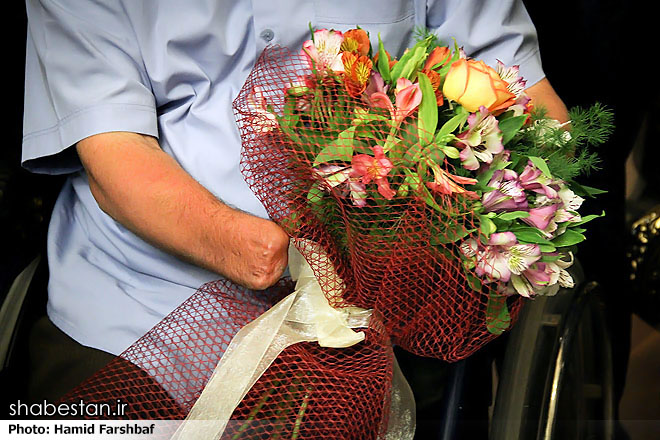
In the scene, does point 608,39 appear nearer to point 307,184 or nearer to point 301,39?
point 301,39

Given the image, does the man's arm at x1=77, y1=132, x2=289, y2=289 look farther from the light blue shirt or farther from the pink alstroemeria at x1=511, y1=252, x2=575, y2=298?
the pink alstroemeria at x1=511, y1=252, x2=575, y2=298

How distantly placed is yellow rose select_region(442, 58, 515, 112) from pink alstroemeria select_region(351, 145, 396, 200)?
0.32ft

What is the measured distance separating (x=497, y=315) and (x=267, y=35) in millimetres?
499

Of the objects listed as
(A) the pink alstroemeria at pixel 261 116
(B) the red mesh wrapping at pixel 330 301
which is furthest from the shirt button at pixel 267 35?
(A) the pink alstroemeria at pixel 261 116

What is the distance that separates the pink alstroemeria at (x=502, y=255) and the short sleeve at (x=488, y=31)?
49 centimetres

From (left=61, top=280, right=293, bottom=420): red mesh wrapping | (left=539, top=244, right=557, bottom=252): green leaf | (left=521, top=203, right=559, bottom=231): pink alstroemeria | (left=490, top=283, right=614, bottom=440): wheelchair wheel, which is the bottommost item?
(left=490, top=283, right=614, bottom=440): wheelchair wheel

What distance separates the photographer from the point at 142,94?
0.91m

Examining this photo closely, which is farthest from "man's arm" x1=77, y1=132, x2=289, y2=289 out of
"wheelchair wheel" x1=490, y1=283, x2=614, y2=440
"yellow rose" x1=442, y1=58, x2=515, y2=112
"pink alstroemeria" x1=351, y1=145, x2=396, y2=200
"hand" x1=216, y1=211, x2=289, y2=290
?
"wheelchair wheel" x1=490, y1=283, x2=614, y2=440

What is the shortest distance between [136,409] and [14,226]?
1.71 feet

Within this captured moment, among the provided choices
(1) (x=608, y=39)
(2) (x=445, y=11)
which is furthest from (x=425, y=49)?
(1) (x=608, y=39)

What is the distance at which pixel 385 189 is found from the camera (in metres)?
0.61

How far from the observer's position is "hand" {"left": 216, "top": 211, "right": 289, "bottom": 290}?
0.68 meters

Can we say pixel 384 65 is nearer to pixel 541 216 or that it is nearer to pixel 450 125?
pixel 450 125

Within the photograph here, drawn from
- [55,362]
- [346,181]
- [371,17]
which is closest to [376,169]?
[346,181]
